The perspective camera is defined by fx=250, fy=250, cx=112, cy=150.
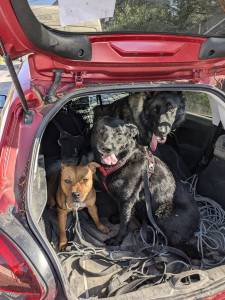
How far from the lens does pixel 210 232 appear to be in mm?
3037

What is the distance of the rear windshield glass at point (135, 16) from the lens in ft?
5.82

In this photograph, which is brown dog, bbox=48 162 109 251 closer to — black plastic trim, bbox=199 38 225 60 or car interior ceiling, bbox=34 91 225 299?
car interior ceiling, bbox=34 91 225 299

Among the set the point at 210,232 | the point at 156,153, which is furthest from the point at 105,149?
the point at 210,232

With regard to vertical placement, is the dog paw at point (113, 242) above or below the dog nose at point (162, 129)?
below

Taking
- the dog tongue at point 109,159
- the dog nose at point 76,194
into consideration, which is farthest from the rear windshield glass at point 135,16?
the dog nose at point 76,194

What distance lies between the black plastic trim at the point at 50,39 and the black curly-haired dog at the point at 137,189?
1.21m

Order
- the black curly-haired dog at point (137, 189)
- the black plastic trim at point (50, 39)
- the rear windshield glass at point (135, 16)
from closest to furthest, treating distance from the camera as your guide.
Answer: the black plastic trim at point (50, 39)
the rear windshield glass at point (135, 16)
the black curly-haired dog at point (137, 189)

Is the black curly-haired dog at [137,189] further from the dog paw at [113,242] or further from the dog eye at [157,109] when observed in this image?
the dog eye at [157,109]

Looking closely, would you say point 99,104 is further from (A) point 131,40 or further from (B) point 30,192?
(B) point 30,192

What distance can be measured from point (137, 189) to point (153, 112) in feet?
4.75

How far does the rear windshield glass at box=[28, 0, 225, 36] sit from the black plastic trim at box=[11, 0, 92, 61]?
0.10 m

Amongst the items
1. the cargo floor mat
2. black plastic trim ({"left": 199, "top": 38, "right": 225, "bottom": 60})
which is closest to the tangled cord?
the cargo floor mat

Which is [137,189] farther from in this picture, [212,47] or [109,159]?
[212,47]

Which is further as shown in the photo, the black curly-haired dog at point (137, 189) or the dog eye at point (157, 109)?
the dog eye at point (157, 109)
